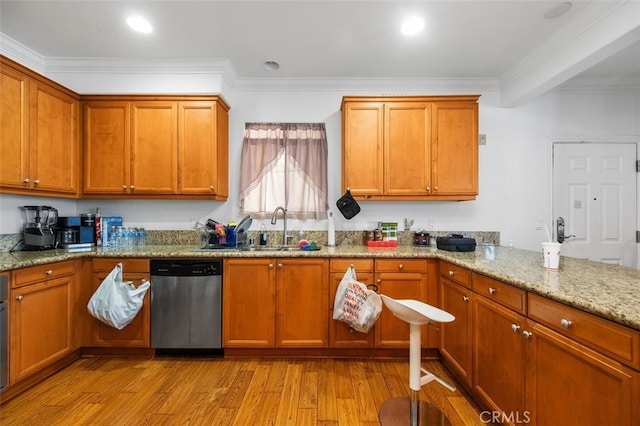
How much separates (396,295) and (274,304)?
1074 millimetres

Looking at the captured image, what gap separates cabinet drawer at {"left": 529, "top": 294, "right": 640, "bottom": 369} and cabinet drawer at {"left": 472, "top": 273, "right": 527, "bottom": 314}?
0.08 m

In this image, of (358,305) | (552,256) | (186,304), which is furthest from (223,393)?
(552,256)

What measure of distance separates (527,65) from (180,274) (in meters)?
3.73

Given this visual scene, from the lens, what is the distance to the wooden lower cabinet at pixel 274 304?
99.7 inches

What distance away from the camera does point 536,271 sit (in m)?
1.68

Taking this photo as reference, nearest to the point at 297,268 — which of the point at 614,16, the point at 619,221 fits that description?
the point at 614,16

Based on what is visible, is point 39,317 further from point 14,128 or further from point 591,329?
point 591,329

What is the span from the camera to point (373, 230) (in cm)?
314

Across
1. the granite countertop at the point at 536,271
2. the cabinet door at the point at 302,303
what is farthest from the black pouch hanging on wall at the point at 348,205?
the cabinet door at the point at 302,303

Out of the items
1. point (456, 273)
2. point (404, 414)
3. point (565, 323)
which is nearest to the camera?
point (565, 323)

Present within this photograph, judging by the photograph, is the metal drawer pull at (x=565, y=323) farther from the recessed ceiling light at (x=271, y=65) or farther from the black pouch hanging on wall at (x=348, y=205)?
the recessed ceiling light at (x=271, y=65)

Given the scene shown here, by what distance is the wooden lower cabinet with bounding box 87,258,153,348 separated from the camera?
249 cm

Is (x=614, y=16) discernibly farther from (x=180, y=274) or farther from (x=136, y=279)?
(x=136, y=279)

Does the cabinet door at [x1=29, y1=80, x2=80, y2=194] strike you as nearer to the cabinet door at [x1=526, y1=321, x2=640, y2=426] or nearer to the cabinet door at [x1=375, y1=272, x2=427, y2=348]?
the cabinet door at [x1=375, y1=272, x2=427, y2=348]
